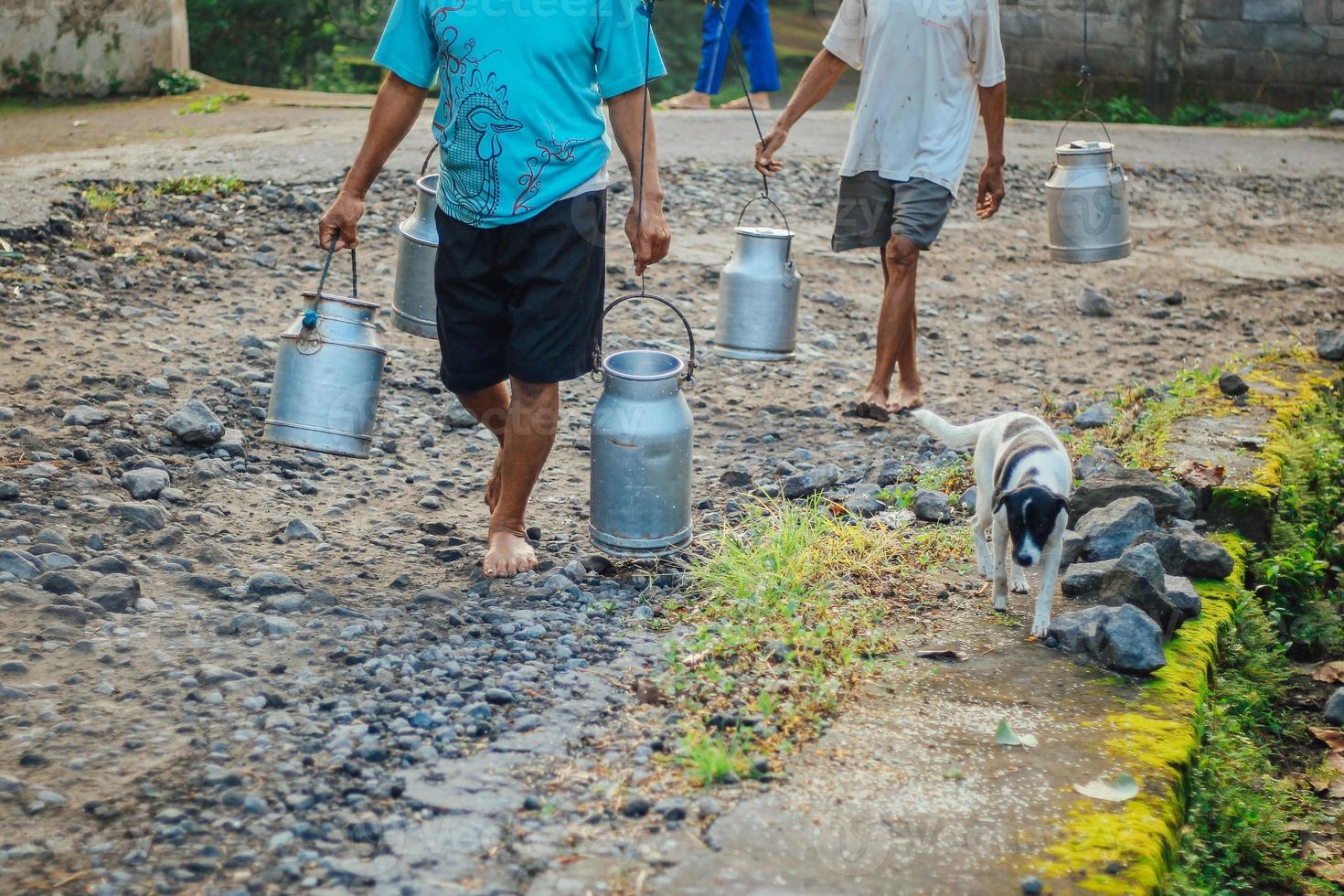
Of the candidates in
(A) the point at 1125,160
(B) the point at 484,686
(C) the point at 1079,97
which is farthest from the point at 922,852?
(C) the point at 1079,97

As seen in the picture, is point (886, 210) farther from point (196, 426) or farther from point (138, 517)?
point (138, 517)

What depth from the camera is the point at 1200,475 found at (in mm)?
4410

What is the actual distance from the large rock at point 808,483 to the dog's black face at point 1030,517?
123cm

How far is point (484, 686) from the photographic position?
9.96 feet

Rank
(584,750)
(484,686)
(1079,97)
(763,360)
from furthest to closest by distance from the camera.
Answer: (1079,97) < (763,360) < (484,686) < (584,750)

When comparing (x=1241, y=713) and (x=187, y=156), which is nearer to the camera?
(x=1241, y=713)

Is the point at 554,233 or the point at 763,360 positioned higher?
the point at 554,233

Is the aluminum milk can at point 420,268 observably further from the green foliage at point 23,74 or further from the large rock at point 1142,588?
the green foliage at point 23,74

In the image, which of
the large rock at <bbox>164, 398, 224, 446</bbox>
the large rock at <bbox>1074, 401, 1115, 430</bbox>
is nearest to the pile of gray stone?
the large rock at <bbox>1074, 401, 1115, 430</bbox>

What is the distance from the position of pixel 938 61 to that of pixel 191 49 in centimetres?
1045

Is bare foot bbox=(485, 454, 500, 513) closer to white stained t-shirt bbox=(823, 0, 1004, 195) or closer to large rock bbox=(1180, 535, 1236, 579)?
large rock bbox=(1180, 535, 1236, 579)

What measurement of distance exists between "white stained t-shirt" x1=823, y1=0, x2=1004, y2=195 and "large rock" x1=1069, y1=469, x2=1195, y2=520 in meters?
1.67

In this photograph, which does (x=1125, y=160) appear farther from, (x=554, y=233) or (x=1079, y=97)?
(x=554, y=233)

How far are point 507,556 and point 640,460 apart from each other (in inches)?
Result: 19.1
